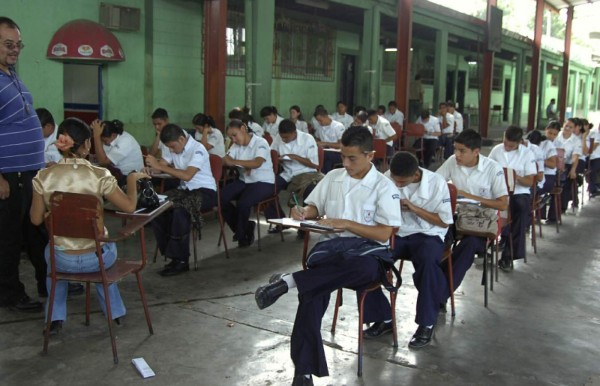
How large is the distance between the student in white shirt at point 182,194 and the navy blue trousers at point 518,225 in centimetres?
260

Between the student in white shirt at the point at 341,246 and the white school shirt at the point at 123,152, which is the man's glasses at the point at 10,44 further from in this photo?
the white school shirt at the point at 123,152

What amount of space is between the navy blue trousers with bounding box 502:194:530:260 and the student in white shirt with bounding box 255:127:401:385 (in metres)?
2.47

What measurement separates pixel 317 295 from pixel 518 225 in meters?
3.03

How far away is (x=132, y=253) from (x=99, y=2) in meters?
5.30

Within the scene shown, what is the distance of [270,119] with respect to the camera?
9.01 meters

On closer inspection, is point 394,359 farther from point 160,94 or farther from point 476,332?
point 160,94

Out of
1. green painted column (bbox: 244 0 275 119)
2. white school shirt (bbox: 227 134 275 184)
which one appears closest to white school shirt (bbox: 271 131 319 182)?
white school shirt (bbox: 227 134 275 184)

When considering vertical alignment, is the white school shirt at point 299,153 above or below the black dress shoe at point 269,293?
above

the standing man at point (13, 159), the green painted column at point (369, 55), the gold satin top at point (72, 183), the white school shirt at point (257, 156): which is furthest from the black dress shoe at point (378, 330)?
the green painted column at point (369, 55)

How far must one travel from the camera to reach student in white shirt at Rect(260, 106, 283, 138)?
8.86 meters

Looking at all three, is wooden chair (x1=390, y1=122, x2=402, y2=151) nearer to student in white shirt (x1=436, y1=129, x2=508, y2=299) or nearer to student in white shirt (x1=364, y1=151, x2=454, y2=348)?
student in white shirt (x1=436, y1=129, x2=508, y2=299)

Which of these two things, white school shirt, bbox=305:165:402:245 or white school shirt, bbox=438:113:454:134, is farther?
white school shirt, bbox=438:113:454:134

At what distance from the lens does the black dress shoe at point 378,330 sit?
375 centimetres

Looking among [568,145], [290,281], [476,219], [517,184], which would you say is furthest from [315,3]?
[290,281]
